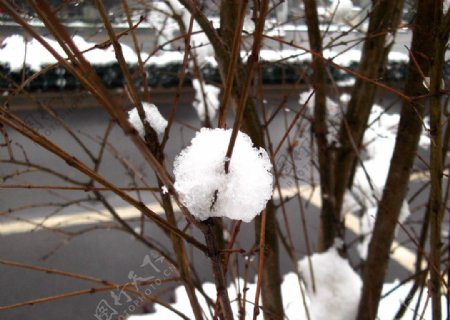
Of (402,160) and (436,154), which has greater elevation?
(402,160)

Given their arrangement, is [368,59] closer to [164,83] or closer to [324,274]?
[324,274]

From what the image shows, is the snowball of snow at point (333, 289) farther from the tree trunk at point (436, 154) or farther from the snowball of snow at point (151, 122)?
the snowball of snow at point (151, 122)

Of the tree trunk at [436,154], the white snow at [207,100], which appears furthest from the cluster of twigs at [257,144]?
the white snow at [207,100]

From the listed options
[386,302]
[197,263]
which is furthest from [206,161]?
[197,263]

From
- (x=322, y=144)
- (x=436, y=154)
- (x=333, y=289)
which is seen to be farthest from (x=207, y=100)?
(x=436, y=154)

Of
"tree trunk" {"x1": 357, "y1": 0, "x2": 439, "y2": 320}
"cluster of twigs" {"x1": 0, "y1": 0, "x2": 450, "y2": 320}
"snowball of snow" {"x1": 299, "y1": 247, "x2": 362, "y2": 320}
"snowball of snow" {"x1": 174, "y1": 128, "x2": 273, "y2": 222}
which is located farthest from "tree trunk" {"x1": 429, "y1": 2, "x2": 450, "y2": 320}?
"snowball of snow" {"x1": 299, "y1": 247, "x2": 362, "y2": 320}

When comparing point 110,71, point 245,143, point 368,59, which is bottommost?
point 245,143

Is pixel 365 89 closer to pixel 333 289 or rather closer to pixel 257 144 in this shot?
pixel 257 144
